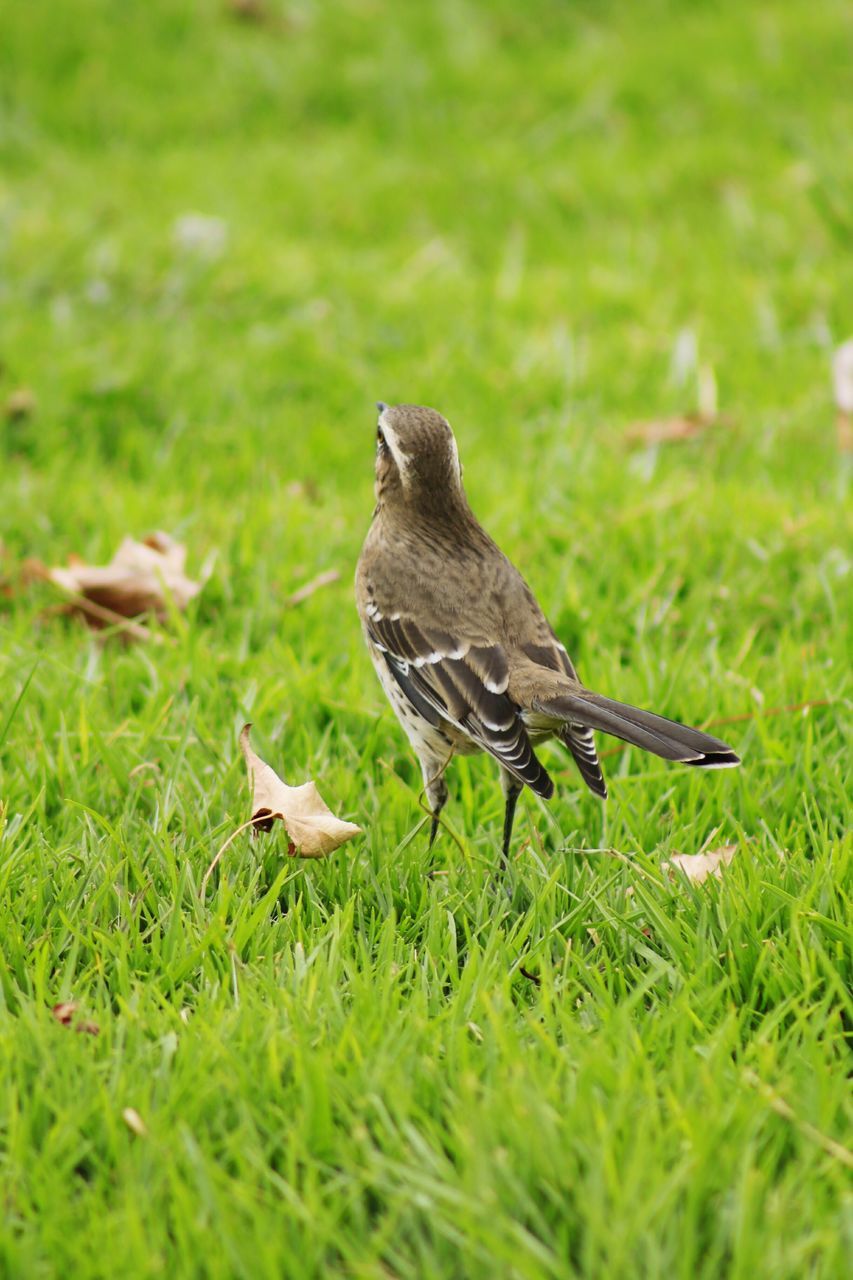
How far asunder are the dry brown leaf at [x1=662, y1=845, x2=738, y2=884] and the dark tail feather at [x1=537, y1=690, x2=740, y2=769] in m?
0.39

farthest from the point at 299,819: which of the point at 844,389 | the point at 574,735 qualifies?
the point at 844,389

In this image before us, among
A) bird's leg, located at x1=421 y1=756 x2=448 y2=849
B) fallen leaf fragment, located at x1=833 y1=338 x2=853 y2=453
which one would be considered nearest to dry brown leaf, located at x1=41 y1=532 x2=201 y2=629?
bird's leg, located at x1=421 y1=756 x2=448 y2=849

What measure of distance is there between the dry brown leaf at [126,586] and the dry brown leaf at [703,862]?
219cm

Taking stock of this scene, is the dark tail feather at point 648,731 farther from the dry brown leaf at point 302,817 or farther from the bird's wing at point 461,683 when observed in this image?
the dry brown leaf at point 302,817

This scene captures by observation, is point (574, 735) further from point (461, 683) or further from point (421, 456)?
point (421, 456)

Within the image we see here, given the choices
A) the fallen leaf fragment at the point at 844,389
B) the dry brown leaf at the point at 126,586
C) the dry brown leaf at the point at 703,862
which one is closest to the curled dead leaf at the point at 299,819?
the dry brown leaf at the point at 703,862

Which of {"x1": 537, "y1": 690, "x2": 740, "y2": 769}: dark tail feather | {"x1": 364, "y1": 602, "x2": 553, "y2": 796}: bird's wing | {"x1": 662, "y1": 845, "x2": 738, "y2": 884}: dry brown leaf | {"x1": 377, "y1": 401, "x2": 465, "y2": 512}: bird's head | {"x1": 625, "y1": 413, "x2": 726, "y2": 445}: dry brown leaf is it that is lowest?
{"x1": 662, "y1": 845, "x2": 738, "y2": 884}: dry brown leaf

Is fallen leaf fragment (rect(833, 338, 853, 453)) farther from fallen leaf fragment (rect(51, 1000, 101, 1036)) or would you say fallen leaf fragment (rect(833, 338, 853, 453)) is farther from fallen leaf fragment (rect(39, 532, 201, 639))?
fallen leaf fragment (rect(51, 1000, 101, 1036))

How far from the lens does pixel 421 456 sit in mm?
4262

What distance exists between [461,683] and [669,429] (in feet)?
10.8

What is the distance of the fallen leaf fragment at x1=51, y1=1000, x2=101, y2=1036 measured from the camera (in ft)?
9.55

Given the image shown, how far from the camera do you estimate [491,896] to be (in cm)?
351

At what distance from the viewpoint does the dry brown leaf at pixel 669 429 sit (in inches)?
262

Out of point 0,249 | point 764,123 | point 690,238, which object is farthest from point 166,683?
point 764,123
